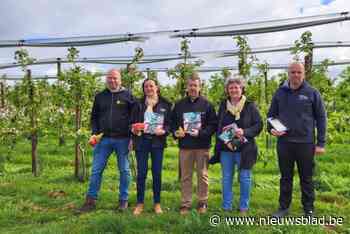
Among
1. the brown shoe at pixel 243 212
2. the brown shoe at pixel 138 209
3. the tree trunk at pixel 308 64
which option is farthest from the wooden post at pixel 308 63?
the brown shoe at pixel 138 209

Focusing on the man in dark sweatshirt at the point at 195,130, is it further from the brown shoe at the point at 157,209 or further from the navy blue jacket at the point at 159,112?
the brown shoe at the point at 157,209

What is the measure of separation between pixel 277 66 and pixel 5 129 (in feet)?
55.4

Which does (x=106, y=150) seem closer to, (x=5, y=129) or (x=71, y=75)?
(x=71, y=75)

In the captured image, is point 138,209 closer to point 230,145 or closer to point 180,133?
point 180,133

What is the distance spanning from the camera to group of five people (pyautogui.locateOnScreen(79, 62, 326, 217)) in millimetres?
5699

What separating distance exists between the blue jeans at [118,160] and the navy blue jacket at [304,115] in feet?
7.44

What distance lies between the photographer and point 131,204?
7.02 meters

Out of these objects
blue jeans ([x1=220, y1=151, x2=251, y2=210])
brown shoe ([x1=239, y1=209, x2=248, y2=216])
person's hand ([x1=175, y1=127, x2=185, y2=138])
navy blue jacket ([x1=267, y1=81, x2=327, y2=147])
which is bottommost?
brown shoe ([x1=239, y1=209, x2=248, y2=216])

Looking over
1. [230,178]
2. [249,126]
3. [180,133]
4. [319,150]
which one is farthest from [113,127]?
[319,150]

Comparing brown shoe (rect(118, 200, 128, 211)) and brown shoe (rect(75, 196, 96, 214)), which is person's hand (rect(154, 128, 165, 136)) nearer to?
brown shoe (rect(118, 200, 128, 211))

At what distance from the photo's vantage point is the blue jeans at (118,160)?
21.2 ft

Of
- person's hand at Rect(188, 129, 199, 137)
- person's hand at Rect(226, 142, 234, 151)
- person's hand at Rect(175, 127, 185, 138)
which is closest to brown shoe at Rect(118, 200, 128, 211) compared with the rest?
person's hand at Rect(175, 127, 185, 138)

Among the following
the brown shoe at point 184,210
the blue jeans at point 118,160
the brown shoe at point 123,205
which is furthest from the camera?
the brown shoe at point 123,205

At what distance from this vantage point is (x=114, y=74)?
6.39 metres
